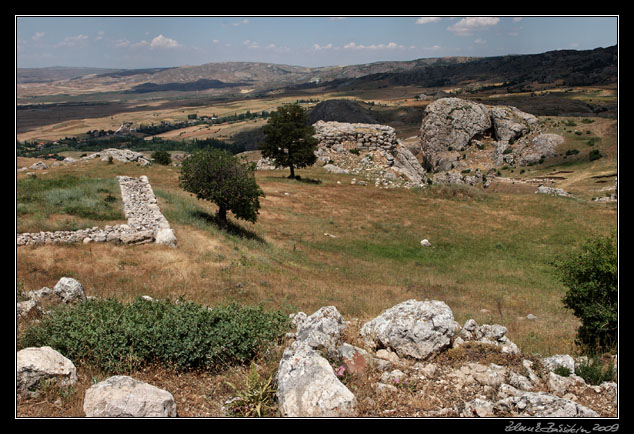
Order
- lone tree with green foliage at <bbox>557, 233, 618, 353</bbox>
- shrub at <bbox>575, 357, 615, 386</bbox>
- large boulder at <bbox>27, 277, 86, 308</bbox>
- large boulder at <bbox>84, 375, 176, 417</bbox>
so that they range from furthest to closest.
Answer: large boulder at <bbox>27, 277, 86, 308</bbox> → lone tree with green foliage at <bbox>557, 233, 618, 353</bbox> → shrub at <bbox>575, 357, 615, 386</bbox> → large boulder at <bbox>84, 375, 176, 417</bbox>

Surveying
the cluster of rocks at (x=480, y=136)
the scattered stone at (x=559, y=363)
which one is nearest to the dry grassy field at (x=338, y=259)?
the scattered stone at (x=559, y=363)

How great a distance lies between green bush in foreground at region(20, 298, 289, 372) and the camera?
7.14m

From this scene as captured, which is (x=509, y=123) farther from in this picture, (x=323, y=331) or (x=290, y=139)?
(x=323, y=331)

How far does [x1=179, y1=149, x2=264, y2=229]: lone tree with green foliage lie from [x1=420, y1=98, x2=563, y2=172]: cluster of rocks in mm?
51056

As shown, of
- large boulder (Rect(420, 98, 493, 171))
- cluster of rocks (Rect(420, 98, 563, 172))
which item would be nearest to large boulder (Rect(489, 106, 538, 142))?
cluster of rocks (Rect(420, 98, 563, 172))

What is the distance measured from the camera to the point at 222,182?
73.6 ft

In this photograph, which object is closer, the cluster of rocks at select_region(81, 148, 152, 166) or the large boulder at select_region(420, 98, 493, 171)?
the cluster of rocks at select_region(81, 148, 152, 166)

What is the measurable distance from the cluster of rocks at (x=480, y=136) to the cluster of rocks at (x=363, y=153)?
47.0ft

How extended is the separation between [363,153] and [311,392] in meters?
51.4

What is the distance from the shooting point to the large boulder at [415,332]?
26.1ft

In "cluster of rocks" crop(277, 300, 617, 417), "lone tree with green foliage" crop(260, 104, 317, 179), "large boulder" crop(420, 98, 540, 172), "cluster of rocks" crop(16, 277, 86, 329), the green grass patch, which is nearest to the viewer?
"cluster of rocks" crop(277, 300, 617, 417)

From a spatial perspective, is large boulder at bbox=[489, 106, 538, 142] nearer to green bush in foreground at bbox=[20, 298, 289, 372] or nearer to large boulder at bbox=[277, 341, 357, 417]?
green bush in foreground at bbox=[20, 298, 289, 372]

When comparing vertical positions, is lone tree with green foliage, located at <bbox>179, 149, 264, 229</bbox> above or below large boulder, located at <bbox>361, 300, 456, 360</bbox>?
above

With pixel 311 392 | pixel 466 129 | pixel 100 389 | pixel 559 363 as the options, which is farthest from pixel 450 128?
Answer: pixel 100 389
